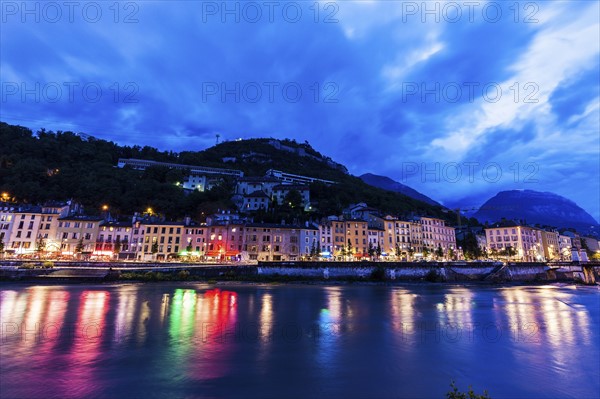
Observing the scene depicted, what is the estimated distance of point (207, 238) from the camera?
67.1m

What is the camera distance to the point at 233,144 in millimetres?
169625

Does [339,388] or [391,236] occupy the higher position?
[391,236]

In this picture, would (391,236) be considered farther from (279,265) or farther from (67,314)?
(67,314)

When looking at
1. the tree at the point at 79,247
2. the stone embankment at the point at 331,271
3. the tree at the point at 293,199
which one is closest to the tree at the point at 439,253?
the stone embankment at the point at 331,271

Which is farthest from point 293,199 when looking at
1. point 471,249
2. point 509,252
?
point 509,252

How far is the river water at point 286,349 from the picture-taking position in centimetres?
1273

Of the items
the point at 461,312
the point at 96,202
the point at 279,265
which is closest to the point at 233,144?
the point at 96,202

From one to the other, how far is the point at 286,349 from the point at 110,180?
3345 inches

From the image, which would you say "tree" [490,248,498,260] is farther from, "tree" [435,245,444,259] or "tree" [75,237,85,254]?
"tree" [75,237,85,254]

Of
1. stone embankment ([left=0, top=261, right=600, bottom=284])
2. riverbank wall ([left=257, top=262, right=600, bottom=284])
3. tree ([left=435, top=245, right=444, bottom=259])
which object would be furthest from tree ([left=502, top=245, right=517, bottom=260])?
tree ([left=435, top=245, right=444, bottom=259])

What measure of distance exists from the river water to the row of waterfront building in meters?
31.4

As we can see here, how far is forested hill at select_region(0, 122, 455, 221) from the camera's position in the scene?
79562mm

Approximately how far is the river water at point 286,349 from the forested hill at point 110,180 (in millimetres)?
52011

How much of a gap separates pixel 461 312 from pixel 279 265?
30.0 metres
